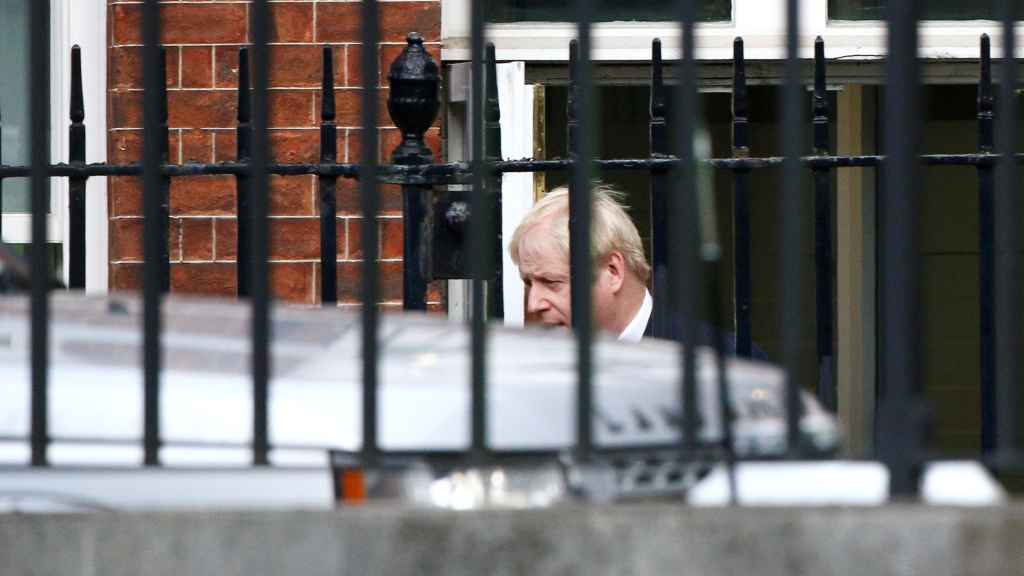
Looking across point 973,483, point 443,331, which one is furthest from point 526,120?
point 973,483

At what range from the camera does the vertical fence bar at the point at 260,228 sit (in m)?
1.82

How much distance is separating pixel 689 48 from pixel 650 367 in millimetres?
384

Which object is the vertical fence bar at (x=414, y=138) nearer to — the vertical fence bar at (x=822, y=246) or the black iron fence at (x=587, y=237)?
the vertical fence bar at (x=822, y=246)

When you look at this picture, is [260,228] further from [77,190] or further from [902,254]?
[77,190]

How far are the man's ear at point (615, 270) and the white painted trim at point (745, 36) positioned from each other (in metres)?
1.14

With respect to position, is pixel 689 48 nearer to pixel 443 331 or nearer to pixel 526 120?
pixel 443 331

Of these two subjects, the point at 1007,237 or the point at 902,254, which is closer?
the point at 902,254

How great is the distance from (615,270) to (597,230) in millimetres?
107

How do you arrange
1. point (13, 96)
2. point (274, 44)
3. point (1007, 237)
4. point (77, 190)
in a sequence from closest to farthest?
point (1007, 237)
point (77, 190)
point (274, 44)
point (13, 96)

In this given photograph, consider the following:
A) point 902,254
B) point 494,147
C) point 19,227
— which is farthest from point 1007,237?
point 19,227

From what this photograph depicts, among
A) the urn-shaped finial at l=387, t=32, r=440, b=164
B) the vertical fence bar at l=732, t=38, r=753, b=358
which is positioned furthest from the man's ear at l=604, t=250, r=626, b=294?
the urn-shaped finial at l=387, t=32, r=440, b=164

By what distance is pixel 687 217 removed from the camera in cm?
187

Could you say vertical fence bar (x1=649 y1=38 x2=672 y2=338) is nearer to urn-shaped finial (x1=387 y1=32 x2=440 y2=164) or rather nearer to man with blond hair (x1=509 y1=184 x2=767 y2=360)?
→ man with blond hair (x1=509 y1=184 x2=767 y2=360)

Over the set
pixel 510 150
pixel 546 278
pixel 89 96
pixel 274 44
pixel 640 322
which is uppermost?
pixel 274 44
